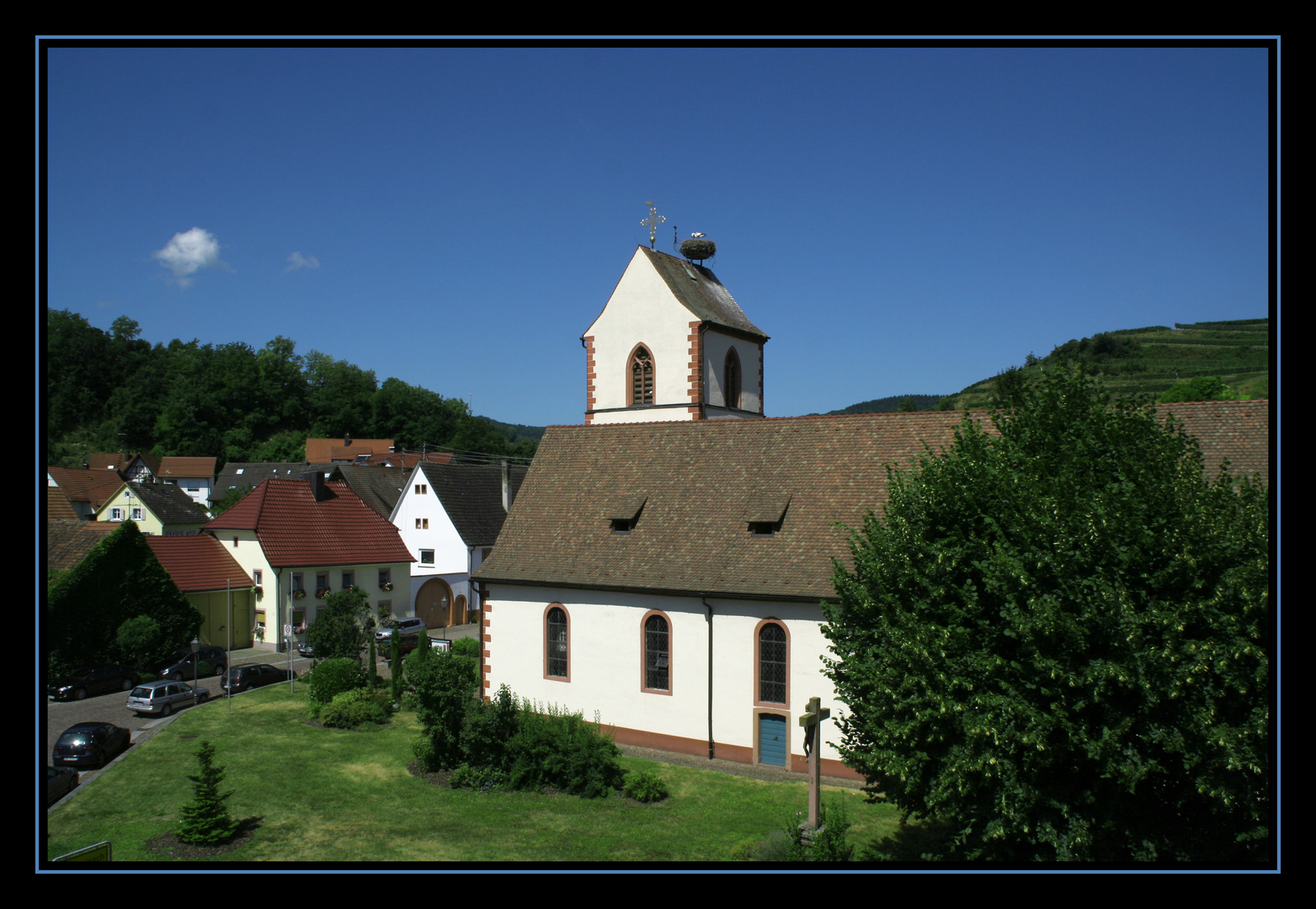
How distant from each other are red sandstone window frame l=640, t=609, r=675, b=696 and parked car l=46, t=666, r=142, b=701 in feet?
72.0

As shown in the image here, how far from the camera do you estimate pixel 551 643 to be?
25672mm

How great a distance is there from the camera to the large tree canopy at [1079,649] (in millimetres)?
10430

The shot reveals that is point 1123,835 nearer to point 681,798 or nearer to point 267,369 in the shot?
point 681,798

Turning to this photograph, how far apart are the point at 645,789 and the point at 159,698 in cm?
1864

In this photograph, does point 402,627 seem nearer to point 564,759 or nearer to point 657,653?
point 657,653

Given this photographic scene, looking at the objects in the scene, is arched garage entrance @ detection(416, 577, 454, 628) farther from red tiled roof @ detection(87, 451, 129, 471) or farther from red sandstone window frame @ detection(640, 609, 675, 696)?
red tiled roof @ detection(87, 451, 129, 471)

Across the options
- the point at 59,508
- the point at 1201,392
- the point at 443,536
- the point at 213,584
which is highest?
the point at 1201,392

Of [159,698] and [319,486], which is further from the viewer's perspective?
[319,486]

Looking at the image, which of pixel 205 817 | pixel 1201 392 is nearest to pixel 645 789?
pixel 205 817

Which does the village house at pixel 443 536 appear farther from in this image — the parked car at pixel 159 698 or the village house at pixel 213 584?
the parked car at pixel 159 698

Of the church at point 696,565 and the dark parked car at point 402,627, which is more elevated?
the church at point 696,565

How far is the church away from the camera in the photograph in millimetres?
21828

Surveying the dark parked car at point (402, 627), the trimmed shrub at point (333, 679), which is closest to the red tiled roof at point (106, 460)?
the dark parked car at point (402, 627)

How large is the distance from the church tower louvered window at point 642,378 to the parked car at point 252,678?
661 inches
